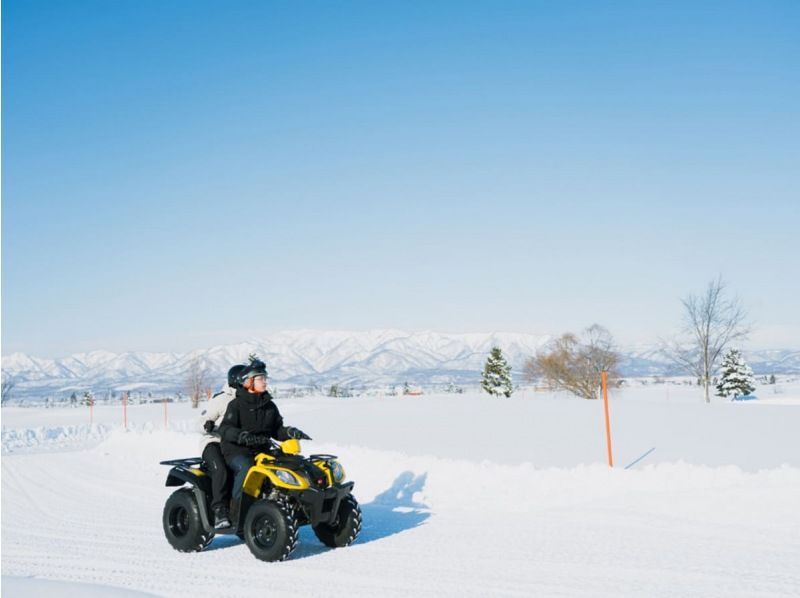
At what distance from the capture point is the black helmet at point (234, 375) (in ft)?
29.0

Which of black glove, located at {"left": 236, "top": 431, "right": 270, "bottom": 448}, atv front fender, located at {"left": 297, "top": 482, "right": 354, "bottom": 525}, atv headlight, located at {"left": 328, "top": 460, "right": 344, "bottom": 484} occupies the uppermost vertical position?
black glove, located at {"left": 236, "top": 431, "right": 270, "bottom": 448}

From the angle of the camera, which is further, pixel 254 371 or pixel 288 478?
pixel 254 371

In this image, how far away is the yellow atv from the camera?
8.05 meters

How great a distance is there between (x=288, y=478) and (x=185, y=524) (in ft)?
5.79

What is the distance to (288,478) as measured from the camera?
26.8 ft

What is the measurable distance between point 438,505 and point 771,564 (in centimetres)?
562

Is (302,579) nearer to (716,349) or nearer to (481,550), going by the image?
(481,550)

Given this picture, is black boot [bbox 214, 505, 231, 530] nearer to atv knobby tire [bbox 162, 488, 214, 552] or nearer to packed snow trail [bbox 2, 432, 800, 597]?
atv knobby tire [bbox 162, 488, 214, 552]

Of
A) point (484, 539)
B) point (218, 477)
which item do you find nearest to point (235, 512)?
point (218, 477)

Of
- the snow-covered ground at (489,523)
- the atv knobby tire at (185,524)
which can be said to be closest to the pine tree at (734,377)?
the snow-covered ground at (489,523)

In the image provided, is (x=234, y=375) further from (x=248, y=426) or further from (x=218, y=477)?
(x=218, y=477)

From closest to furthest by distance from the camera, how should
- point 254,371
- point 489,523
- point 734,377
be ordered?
point 254,371 < point 489,523 < point 734,377

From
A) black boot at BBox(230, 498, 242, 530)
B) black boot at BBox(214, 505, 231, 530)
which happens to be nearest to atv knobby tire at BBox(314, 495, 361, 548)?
black boot at BBox(230, 498, 242, 530)

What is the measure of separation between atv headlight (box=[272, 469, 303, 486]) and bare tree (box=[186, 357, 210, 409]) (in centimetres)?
7646
